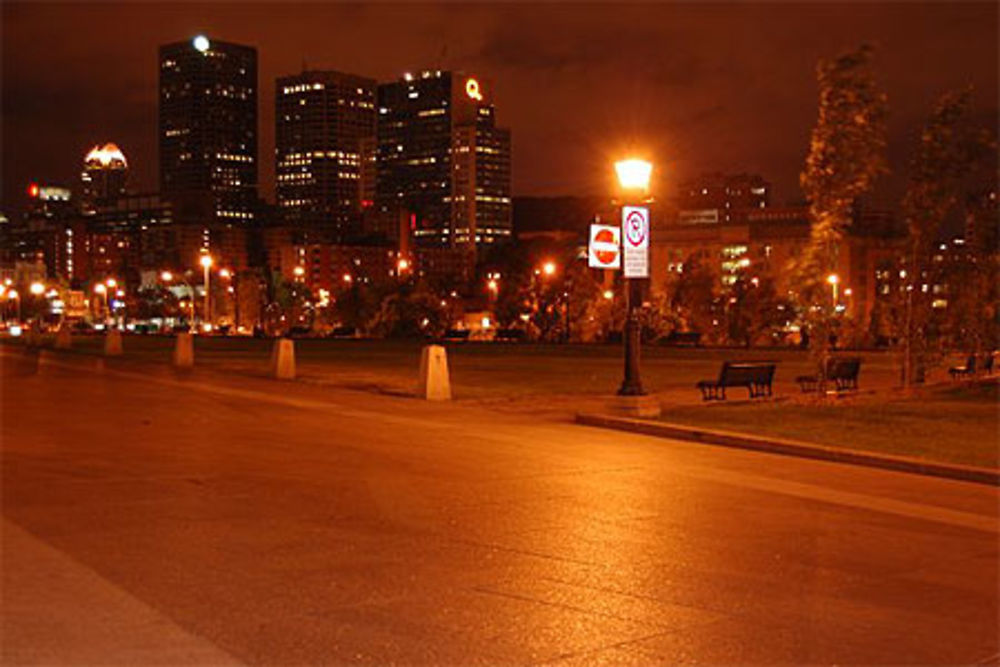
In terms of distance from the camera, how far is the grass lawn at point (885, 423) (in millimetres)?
15852

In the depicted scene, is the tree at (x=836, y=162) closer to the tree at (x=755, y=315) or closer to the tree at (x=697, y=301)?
the tree at (x=755, y=315)

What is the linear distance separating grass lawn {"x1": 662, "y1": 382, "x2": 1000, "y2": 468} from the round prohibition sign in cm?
321

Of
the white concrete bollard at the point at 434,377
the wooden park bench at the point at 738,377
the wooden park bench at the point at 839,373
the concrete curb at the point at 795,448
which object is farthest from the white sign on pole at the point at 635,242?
the wooden park bench at the point at 839,373

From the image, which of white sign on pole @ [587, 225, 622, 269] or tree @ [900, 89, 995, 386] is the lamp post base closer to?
white sign on pole @ [587, 225, 622, 269]

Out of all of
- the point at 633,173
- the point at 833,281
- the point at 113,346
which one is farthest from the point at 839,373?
the point at 113,346

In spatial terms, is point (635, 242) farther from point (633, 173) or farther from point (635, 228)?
point (633, 173)

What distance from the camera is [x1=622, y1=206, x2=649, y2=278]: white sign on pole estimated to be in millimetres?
20594

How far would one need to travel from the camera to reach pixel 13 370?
32.5m

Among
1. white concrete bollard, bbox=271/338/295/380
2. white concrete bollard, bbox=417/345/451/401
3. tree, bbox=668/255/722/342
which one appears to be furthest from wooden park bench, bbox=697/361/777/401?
tree, bbox=668/255/722/342

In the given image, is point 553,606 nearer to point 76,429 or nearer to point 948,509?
point 948,509

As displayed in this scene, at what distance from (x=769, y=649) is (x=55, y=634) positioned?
4.29 metres

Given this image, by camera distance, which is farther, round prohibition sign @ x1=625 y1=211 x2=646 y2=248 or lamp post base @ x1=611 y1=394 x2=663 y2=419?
round prohibition sign @ x1=625 y1=211 x2=646 y2=248

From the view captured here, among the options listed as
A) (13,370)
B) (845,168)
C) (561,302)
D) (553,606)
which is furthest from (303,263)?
(553,606)

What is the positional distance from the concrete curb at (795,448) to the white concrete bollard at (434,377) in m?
4.53
